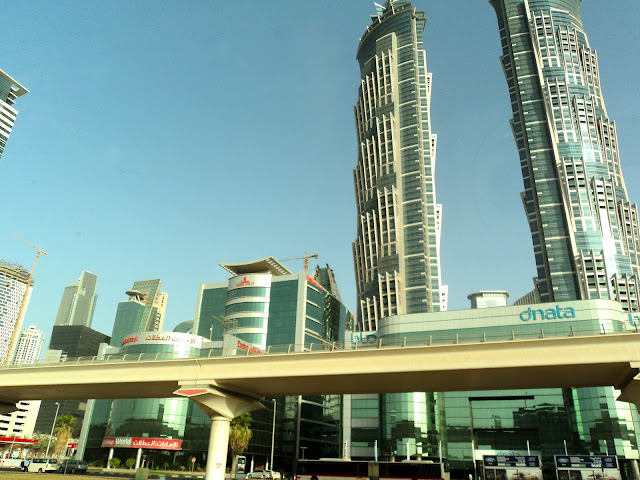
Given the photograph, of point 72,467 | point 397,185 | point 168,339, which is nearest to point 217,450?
point 72,467

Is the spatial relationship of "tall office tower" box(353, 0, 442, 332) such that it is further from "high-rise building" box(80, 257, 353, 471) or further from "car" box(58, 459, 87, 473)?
"car" box(58, 459, 87, 473)

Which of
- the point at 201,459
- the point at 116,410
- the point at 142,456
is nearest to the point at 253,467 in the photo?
the point at 201,459

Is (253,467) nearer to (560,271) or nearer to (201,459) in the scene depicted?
(201,459)

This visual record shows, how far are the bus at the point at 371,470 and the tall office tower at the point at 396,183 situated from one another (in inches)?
4071

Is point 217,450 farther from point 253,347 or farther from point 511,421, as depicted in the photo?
point 511,421

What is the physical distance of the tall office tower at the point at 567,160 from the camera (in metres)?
150

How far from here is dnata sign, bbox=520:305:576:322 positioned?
81250mm

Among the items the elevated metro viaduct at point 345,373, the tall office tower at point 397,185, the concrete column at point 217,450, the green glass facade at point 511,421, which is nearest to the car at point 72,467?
the elevated metro viaduct at point 345,373

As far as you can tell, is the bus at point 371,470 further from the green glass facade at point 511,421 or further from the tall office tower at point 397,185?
the tall office tower at point 397,185

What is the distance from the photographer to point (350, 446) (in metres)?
90.5

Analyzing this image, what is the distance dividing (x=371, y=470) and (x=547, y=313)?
45.0 metres

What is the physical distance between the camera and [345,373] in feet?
145

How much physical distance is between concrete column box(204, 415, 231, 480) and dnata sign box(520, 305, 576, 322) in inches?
2177

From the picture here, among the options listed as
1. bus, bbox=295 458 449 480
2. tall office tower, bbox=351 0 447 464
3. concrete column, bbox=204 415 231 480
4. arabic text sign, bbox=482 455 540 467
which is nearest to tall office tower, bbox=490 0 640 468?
tall office tower, bbox=351 0 447 464
